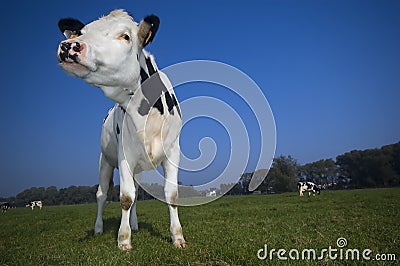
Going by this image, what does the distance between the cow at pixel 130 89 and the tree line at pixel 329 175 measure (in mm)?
62034

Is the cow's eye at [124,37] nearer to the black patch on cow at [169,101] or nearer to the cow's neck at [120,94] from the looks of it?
the cow's neck at [120,94]

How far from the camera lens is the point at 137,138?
4.96 meters

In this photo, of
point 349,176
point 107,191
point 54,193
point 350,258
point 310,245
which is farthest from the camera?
point 54,193

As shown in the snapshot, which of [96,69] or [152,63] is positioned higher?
[152,63]

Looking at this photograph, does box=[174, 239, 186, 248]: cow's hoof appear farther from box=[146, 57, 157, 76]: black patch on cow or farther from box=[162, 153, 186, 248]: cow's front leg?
box=[146, 57, 157, 76]: black patch on cow

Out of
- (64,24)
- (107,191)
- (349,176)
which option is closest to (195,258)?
(64,24)

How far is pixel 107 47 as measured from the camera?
4.09 meters

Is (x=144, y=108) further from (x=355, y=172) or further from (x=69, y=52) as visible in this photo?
(x=355, y=172)

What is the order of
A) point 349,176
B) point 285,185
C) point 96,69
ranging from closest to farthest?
1. point 96,69
2. point 285,185
3. point 349,176

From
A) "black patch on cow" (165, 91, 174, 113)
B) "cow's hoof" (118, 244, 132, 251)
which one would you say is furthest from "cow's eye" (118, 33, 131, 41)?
"cow's hoof" (118, 244, 132, 251)

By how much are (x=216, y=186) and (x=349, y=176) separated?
9727 cm

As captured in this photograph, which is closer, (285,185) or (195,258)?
(195,258)

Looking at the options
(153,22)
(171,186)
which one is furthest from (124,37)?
(171,186)

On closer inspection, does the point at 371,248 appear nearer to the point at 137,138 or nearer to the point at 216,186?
the point at 216,186
